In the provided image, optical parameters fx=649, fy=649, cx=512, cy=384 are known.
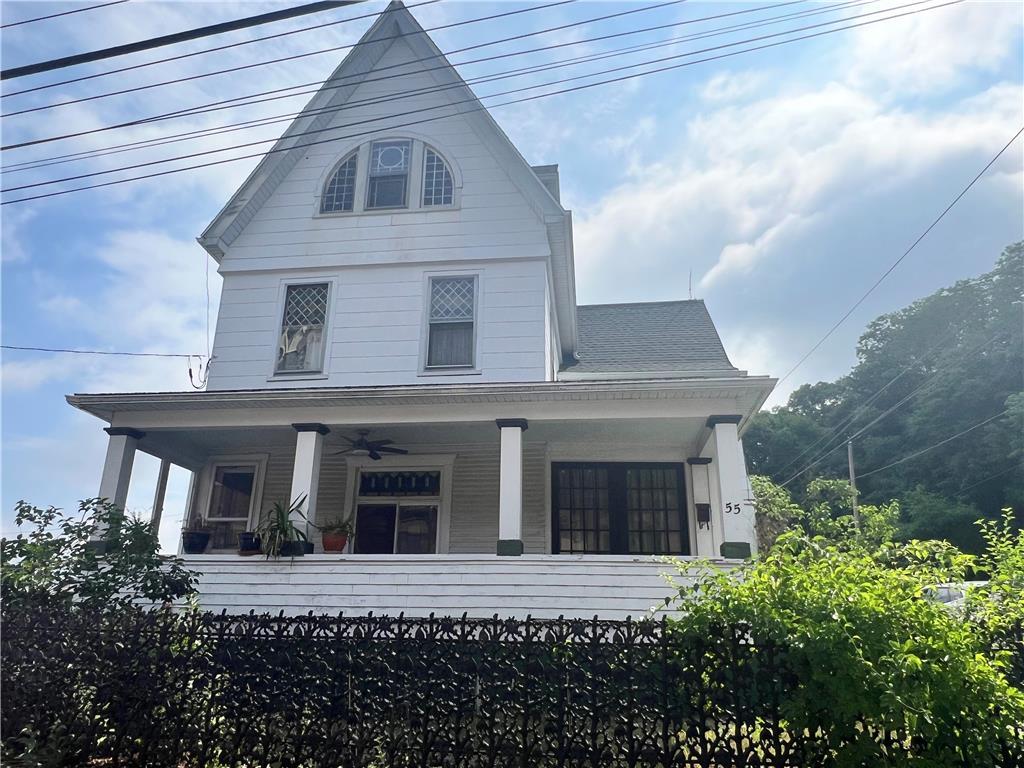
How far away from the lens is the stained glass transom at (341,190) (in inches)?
466

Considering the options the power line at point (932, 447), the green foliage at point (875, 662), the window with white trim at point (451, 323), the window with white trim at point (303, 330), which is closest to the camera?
the green foliage at point (875, 662)

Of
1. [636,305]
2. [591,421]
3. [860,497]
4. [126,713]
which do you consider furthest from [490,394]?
[860,497]

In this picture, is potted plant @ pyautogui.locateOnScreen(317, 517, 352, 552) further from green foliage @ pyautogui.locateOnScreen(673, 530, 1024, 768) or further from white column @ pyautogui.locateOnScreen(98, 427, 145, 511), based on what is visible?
green foliage @ pyautogui.locateOnScreen(673, 530, 1024, 768)

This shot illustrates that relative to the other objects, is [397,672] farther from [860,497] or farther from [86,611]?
[860,497]

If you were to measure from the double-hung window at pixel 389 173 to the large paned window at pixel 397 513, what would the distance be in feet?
16.1

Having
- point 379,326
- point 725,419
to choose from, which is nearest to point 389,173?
point 379,326

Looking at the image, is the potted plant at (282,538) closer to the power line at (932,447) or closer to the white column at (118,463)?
the white column at (118,463)

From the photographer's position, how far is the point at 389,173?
11.9 m

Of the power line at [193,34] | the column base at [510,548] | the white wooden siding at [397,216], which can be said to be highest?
the white wooden siding at [397,216]

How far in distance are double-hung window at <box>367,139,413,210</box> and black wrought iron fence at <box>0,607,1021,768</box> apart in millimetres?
8336

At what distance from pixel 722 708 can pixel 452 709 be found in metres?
1.85

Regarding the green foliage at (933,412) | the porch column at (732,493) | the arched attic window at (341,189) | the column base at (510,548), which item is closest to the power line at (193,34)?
the column base at (510,548)

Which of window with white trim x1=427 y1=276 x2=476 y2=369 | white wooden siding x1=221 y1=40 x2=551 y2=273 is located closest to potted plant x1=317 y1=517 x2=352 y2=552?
window with white trim x1=427 y1=276 x2=476 y2=369

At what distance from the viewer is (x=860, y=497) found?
36250 mm
